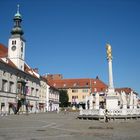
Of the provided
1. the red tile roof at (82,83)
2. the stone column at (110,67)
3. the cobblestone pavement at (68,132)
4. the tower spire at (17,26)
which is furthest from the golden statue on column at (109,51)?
the red tile roof at (82,83)

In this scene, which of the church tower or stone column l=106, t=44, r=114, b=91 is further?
the church tower

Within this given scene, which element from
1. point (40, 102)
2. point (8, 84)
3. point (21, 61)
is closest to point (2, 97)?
point (8, 84)

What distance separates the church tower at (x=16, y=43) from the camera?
65625 mm

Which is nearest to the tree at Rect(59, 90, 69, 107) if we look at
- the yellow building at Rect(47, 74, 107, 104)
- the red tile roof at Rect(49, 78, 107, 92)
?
the yellow building at Rect(47, 74, 107, 104)

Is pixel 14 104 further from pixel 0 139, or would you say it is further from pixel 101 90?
pixel 101 90

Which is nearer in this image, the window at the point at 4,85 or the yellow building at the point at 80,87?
the window at the point at 4,85

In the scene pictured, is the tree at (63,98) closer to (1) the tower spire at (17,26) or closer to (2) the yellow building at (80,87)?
(2) the yellow building at (80,87)

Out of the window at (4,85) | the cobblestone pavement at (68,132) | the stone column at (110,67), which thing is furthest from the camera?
the window at (4,85)

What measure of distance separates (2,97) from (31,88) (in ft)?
53.2

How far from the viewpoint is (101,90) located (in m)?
107

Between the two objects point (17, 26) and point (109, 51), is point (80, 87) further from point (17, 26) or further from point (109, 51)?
point (109, 51)

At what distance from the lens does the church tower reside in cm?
6562

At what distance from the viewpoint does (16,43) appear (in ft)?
218

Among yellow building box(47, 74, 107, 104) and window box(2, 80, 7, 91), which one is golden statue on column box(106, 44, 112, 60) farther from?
yellow building box(47, 74, 107, 104)
